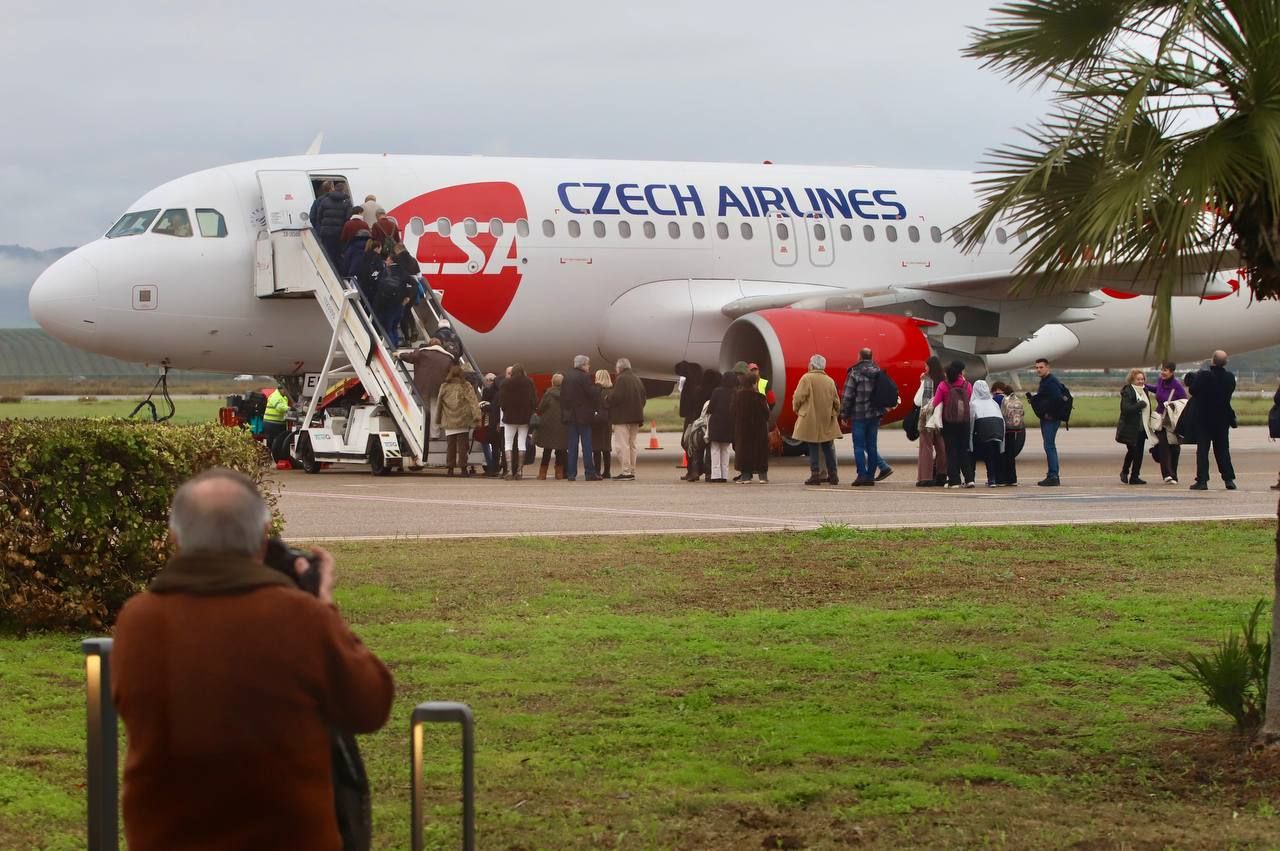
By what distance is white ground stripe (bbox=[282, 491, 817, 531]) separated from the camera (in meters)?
14.9

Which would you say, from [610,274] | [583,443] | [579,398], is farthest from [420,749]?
[610,274]

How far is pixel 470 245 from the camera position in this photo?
73.0 ft

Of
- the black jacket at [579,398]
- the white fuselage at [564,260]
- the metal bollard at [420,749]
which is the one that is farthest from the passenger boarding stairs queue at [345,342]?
the metal bollard at [420,749]

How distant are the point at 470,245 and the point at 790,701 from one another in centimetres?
1539

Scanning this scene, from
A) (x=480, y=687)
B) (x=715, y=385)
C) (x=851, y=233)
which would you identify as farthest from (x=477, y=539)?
(x=851, y=233)

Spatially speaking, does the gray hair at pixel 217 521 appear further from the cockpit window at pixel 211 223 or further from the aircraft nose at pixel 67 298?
the cockpit window at pixel 211 223

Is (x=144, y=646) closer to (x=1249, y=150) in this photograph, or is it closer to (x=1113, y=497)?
(x=1249, y=150)

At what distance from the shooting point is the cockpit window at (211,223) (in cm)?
2138

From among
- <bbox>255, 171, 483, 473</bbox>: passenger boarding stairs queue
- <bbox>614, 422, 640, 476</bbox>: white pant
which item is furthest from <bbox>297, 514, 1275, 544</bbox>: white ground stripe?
<bbox>255, 171, 483, 473</bbox>: passenger boarding stairs queue

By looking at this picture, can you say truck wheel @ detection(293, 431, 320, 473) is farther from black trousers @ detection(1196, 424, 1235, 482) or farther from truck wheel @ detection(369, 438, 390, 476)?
black trousers @ detection(1196, 424, 1235, 482)

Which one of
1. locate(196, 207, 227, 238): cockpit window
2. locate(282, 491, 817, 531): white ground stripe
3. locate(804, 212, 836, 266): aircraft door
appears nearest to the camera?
locate(282, 491, 817, 531): white ground stripe

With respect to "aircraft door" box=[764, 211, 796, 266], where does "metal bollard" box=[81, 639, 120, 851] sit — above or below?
below

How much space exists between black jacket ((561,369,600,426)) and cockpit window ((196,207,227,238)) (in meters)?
4.85

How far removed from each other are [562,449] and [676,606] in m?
11.1
